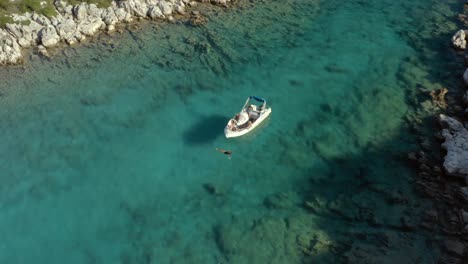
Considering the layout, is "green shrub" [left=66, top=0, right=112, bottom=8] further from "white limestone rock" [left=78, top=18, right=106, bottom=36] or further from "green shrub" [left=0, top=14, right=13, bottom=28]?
"green shrub" [left=0, top=14, right=13, bottom=28]

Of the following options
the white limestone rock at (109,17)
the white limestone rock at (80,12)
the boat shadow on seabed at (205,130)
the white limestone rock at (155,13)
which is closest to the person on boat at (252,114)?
the boat shadow on seabed at (205,130)

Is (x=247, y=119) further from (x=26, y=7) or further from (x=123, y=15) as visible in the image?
(x=26, y=7)

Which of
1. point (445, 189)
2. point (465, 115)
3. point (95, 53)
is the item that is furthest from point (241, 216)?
point (95, 53)

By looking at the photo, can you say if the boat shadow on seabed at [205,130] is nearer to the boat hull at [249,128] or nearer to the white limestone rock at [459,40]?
the boat hull at [249,128]

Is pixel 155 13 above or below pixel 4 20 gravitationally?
above

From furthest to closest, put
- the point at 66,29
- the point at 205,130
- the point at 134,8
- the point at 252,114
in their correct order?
the point at 134,8 < the point at 66,29 < the point at 205,130 < the point at 252,114

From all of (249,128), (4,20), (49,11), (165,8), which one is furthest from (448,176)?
(4,20)
